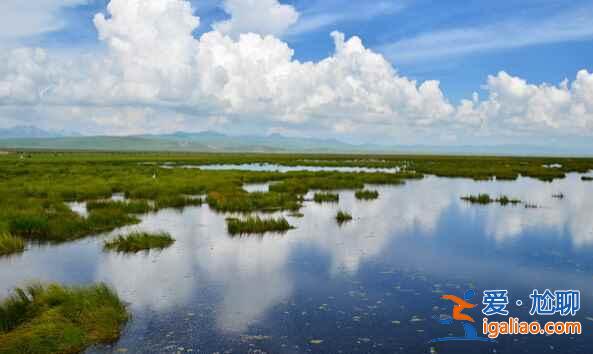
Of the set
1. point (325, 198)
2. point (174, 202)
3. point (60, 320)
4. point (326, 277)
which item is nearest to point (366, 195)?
point (325, 198)

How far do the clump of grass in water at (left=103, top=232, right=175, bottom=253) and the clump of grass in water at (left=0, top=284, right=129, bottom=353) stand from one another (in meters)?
5.95

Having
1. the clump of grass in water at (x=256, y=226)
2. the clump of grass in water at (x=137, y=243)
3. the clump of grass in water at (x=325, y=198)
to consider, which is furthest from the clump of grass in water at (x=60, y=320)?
the clump of grass in water at (x=325, y=198)

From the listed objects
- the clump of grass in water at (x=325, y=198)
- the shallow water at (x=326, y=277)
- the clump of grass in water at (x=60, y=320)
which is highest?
the clump of grass in water at (x=325, y=198)

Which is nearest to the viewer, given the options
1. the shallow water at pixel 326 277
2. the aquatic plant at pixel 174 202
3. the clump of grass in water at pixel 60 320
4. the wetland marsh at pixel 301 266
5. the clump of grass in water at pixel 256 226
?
the clump of grass in water at pixel 60 320

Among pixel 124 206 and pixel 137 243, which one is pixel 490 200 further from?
pixel 137 243

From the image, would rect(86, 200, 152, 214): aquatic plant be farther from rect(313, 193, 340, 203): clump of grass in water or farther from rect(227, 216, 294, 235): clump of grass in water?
rect(313, 193, 340, 203): clump of grass in water

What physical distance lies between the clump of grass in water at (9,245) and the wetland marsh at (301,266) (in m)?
0.39

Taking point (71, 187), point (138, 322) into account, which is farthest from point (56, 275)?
point (71, 187)

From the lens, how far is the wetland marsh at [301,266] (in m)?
9.93

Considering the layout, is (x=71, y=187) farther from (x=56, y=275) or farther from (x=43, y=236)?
(x=56, y=275)

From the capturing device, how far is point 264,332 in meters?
10.0

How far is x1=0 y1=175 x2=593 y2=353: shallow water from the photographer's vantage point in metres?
9.77

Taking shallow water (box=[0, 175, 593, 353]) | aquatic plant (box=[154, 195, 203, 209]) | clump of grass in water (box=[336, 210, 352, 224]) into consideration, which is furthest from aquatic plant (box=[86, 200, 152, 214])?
clump of grass in water (box=[336, 210, 352, 224])

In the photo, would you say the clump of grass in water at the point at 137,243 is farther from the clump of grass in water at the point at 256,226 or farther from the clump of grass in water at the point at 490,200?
the clump of grass in water at the point at 490,200
